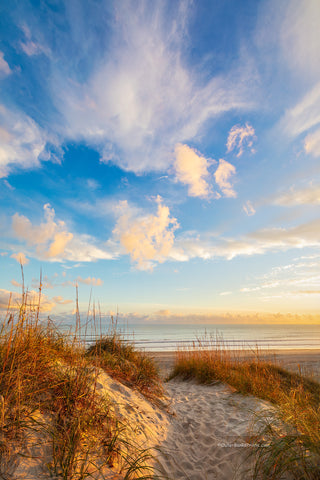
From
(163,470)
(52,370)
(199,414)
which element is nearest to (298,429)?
(163,470)

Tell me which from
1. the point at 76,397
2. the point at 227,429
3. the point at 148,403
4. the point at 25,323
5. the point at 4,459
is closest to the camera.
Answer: the point at 4,459

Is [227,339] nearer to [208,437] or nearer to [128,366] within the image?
[128,366]

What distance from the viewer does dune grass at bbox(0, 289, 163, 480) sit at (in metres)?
2.27

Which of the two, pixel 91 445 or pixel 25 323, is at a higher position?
pixel 25 323

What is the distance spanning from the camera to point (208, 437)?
159 inches

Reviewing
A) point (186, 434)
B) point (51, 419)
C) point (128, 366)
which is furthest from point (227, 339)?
point (51, 419)

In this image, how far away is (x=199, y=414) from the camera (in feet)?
16.5

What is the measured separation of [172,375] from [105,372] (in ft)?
14.6

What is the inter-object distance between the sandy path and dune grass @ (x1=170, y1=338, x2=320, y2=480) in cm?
28

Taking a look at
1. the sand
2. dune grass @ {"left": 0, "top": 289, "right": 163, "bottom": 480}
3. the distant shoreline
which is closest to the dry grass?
the sand

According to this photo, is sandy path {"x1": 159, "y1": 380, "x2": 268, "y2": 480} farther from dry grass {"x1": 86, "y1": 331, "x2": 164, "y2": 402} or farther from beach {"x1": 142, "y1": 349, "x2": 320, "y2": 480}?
dry grass {"x1": 86, "y1": 331, "x2": 164, "y2": 402}

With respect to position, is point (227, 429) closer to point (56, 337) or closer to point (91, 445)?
point (91, 445)

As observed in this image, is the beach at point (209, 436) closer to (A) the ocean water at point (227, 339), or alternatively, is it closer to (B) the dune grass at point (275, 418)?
(B) the dune grass at point (275, 418)

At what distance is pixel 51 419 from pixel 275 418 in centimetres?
308
